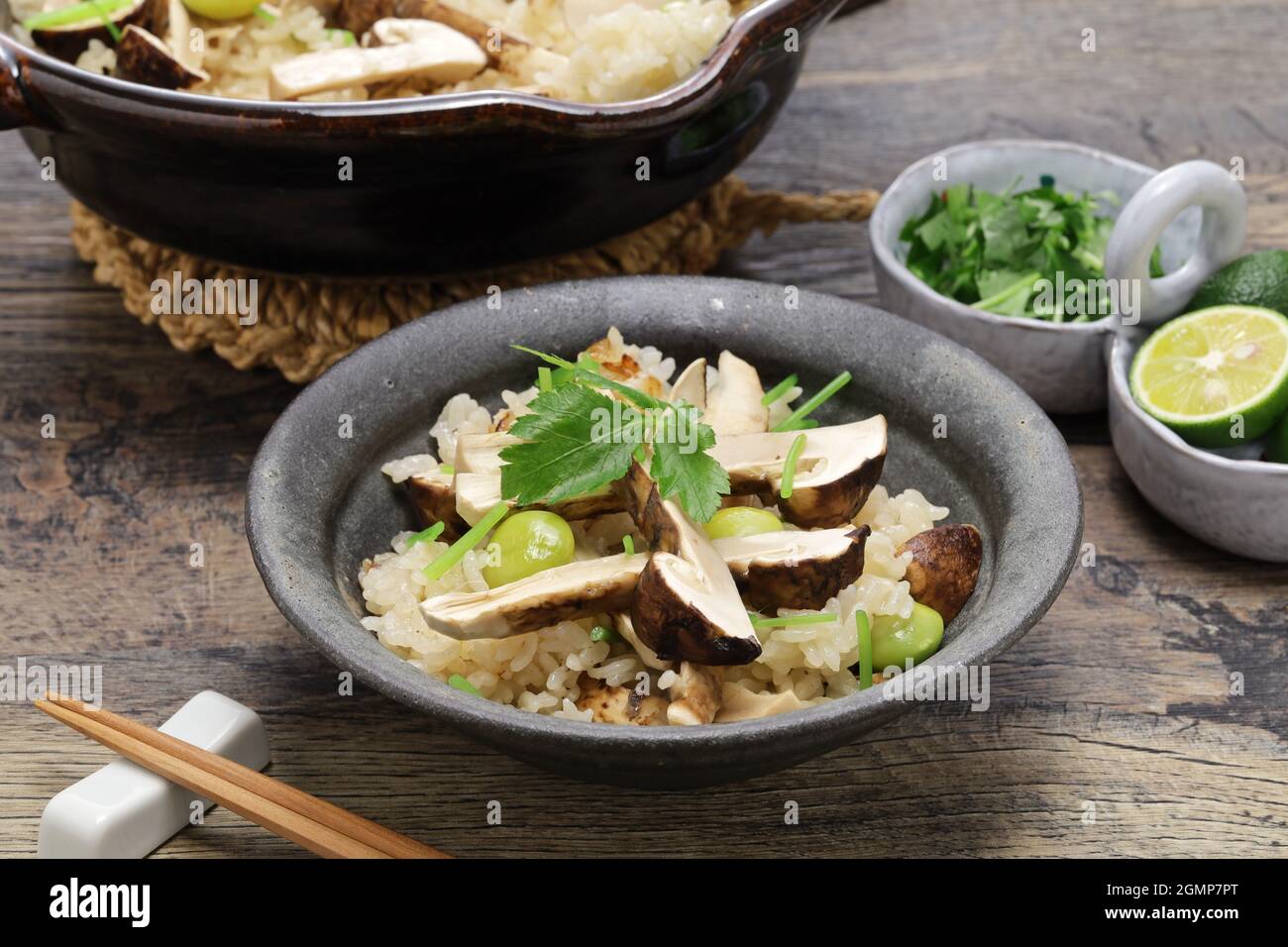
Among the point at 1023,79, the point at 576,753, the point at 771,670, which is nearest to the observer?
the point at 576,753

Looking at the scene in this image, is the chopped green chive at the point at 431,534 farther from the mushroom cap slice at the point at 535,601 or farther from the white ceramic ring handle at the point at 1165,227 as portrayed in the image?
the white ceramic ring handle at the point at 1165,227

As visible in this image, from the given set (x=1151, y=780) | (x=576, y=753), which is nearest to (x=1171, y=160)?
(x=1151, y=780)

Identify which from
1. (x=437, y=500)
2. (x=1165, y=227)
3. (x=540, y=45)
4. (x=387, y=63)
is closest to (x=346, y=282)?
(x=387, y=63)

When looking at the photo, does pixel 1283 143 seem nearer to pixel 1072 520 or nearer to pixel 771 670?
pixel 1072 520

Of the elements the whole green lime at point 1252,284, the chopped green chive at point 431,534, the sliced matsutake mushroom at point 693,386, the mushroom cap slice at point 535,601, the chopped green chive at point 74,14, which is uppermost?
the chopped green chive at point 74,14

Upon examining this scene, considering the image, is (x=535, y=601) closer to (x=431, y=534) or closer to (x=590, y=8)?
(x=431, y=534)

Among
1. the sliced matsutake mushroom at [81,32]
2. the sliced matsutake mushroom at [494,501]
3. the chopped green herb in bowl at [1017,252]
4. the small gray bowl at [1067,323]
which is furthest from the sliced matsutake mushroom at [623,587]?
the sliced matsutake mushroom at [81,32]
